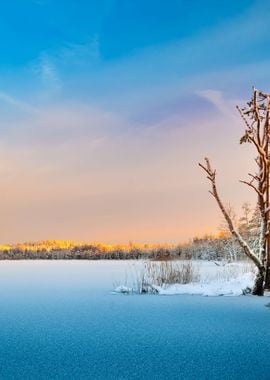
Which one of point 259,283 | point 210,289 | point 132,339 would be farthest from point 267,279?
point 132,339

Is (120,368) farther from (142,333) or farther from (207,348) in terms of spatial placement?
(142,333)

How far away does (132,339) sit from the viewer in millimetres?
4828

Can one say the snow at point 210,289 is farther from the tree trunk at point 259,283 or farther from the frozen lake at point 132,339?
the frozen lake at point 132,339

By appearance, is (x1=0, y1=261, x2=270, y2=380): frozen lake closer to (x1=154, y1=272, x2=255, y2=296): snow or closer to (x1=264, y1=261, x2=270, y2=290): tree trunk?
(x1=264, y1=261, x2=270, y2=290): tree trunk

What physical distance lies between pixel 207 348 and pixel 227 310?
9.61 feet

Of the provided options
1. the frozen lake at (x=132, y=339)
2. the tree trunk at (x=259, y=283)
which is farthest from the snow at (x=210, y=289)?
the frozen lake at (x=132, y=339)

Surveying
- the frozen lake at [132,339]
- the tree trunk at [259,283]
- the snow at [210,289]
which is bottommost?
the frozen lake at [132,339]

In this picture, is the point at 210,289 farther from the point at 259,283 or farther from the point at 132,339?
the point at 132,339

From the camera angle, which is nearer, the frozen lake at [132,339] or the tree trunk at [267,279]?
the frozen lake at [132,339]

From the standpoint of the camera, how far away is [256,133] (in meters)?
9.29

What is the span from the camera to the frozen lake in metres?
3.59

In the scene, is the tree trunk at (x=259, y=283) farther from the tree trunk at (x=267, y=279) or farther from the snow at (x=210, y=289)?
the snow at (x=210, y=289)

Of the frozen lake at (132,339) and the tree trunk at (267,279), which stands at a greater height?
the tree trunk at (267,279)

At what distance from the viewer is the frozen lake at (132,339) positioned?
359 cm
